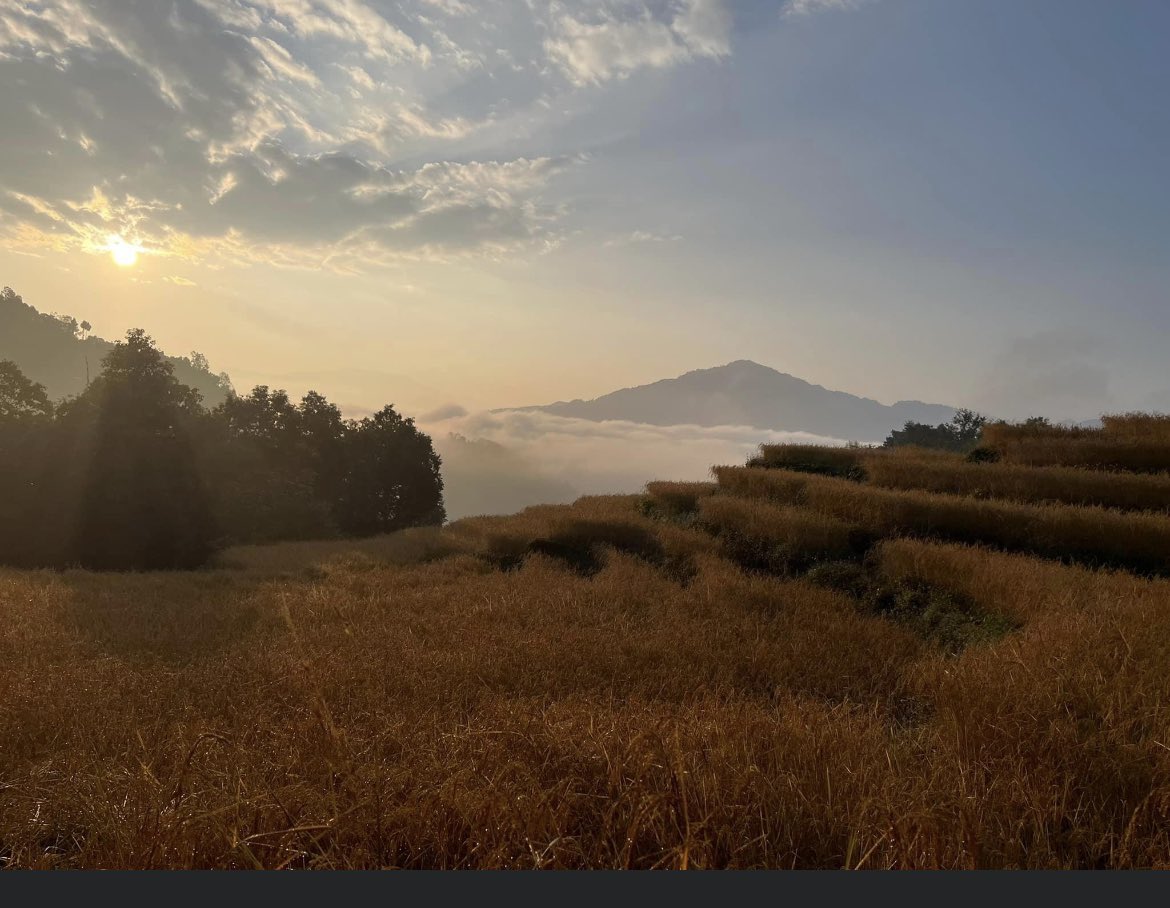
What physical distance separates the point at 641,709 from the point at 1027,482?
13.5 metres

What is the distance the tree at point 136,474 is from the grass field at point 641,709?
811 cm

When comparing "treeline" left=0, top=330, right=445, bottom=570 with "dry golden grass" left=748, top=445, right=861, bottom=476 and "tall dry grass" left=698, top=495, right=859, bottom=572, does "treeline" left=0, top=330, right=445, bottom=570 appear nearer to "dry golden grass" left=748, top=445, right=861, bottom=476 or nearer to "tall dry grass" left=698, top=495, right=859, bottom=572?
"tall dry grass" left=698, top=495, right=859, bottom=572

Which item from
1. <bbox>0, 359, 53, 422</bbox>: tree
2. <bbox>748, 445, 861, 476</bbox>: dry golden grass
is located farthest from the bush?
<bbox>0, 359, 53, 422</bbox>: tree

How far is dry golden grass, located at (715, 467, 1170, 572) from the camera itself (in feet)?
37.9

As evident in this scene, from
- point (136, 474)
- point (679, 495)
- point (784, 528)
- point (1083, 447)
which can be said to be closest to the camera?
point (784, 528)

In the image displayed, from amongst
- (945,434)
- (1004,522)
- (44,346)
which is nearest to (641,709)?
(1004,522)

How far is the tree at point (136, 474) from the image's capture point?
71.7 ft

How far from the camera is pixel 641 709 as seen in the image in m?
5.16

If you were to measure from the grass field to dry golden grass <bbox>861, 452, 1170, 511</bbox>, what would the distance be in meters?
0.24

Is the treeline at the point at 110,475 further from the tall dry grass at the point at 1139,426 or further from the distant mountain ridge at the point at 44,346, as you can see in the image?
the distant mountain ridge at the point at 44,346

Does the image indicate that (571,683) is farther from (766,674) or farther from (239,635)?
(239,635)

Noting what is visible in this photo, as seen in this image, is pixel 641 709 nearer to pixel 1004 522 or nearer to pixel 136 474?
pixel 1004 522

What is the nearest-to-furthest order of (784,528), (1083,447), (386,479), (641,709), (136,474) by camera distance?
1. (641,709)
2. (784,528)
3. (1083,447)
4. (136,474)
5. (386,479)

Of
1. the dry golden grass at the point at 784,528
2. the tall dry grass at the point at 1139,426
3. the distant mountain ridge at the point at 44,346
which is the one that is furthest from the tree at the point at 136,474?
the distant mountain ridge at the point at 44,346
